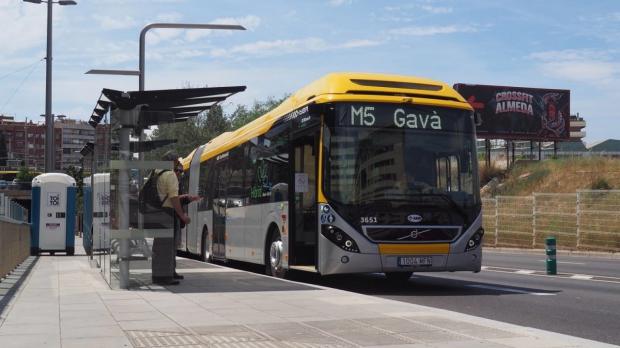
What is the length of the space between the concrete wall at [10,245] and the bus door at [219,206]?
4.85 metres

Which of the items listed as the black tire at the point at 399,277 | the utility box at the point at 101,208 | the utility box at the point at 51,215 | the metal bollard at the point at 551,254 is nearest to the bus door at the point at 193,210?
the utility box at the point at 51,215

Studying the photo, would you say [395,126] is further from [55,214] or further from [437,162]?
[55,214]

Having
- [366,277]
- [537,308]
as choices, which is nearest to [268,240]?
[366,277]

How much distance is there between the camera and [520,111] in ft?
186

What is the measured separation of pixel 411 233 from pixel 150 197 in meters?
4.22

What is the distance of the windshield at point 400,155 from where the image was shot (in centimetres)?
1289

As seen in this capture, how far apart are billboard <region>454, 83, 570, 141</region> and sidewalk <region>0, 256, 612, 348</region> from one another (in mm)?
45618

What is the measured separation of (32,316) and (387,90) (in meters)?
6.83

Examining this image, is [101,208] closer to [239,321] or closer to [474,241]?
[474,241]

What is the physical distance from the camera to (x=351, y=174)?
42.3 feet

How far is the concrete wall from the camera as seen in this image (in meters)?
14.5

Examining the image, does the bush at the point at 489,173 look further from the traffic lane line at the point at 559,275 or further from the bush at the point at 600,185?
the traffic lane line at the point at 559,275

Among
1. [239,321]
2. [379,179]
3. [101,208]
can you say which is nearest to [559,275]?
[379,179]

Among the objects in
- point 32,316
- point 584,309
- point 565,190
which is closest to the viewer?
point 32,316
